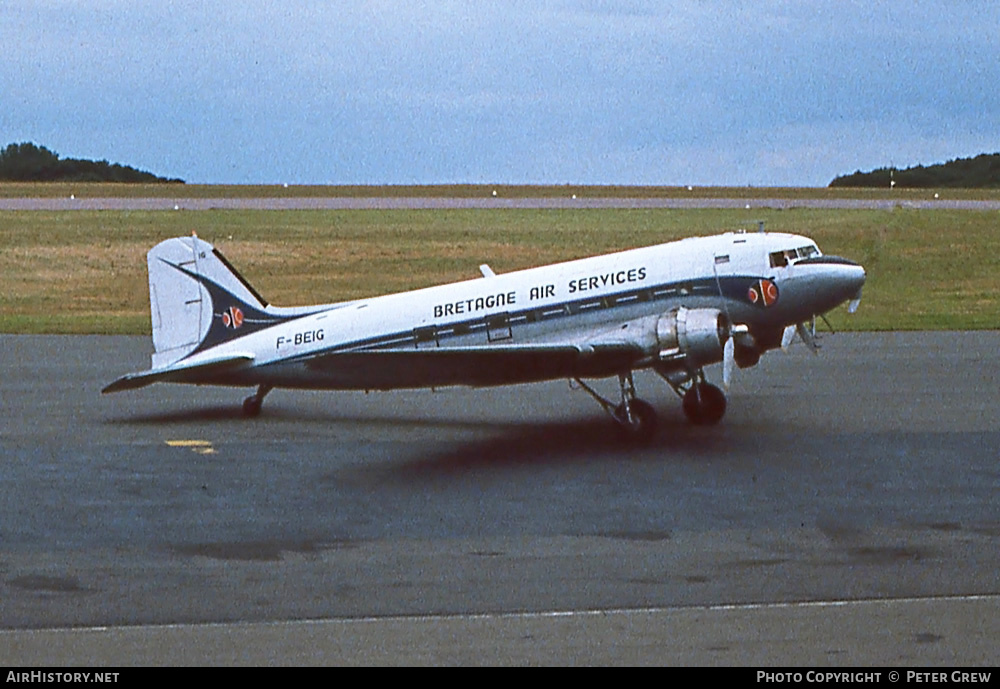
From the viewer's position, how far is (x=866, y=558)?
13.9 metres

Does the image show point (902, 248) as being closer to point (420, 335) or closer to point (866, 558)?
point (420, 335)

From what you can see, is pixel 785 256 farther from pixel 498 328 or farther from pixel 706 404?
pixel 498 328

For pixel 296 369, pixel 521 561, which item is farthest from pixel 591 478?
pixel 296 369

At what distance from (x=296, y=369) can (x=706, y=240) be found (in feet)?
24.0

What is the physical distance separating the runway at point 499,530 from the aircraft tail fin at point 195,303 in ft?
4.62

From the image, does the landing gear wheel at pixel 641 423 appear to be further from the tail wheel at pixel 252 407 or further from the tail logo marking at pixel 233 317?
the tail logo marking at pixel 233 317

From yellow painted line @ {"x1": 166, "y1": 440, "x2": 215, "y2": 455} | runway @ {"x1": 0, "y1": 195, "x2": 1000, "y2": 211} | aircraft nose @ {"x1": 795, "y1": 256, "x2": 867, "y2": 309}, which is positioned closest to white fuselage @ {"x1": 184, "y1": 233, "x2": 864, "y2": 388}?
aircraft nose @ {"x1": 795, "y1": 256, "x2": 867, "y2": 309}

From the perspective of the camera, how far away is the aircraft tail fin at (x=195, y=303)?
2447 cm

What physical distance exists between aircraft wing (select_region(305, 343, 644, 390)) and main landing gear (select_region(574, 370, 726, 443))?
0.46 m

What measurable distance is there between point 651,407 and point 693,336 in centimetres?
150

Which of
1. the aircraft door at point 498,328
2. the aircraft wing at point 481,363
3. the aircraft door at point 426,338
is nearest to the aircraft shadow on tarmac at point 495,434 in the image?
the aircraft wing at point 481,363

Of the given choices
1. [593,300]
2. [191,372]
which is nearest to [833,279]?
[593,300]

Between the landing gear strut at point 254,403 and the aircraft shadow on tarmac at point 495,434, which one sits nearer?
the aircraft shadow on tarmac at point 495,434

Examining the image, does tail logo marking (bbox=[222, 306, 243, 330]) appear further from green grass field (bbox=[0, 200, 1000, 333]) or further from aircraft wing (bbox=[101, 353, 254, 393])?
green grass field (bbox=[0, 200, 1000, 333])
